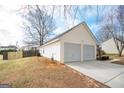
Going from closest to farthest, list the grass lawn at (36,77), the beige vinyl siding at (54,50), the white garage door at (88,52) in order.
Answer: the grass lawn at (36,77) < the beige vinyl siding at (54,50) < the white garage door at (88,52)

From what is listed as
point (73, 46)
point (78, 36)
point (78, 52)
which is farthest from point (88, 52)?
point (73, 46)

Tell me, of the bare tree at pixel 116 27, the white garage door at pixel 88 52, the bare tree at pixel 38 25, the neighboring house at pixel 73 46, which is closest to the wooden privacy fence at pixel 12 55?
the bare tree at pixel 38 25

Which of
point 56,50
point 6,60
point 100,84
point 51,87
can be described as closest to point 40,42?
point 56,50

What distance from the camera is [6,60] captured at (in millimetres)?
5555

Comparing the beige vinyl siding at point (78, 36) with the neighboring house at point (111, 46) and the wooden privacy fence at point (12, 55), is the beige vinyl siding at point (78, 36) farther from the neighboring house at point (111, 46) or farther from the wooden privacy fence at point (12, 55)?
the wooden privacy fence at point (12, 55)

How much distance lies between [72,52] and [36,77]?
3121mm

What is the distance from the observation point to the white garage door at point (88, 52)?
8.60 meters

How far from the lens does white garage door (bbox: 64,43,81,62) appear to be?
751 cm

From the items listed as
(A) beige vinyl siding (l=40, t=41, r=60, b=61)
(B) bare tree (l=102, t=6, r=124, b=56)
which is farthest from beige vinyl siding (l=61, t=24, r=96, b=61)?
(B) bare tree (l=102, t=6, r=124, b=56)

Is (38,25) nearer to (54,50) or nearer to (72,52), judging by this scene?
(72,52)

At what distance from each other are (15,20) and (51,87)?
2.55m

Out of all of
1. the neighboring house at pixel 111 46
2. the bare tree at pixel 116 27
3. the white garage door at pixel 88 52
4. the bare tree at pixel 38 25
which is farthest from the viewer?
the white garage door at pixel 88 52

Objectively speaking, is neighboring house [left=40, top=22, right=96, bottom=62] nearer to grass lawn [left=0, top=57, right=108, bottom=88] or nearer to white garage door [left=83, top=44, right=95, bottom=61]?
white garage door [left=83, top=44, right=95, bottom=61]

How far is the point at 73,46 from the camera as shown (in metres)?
7.96
